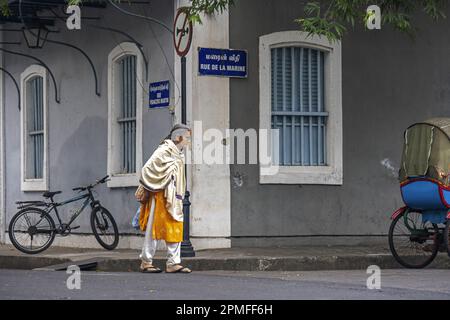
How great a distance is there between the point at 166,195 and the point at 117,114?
5.15 meters

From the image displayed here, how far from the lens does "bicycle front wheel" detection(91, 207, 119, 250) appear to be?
58.8ft

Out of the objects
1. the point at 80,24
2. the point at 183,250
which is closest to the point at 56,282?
the point at 183,250

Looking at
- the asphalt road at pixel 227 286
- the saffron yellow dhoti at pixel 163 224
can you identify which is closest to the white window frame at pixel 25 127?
the asphalt road at pixel 227 286

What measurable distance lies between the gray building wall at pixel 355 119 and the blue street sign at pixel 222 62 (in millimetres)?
128

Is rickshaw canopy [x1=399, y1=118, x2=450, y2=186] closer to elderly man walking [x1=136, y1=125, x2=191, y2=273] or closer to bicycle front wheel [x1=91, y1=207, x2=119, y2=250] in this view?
elderly man walking [x1=136, y1=125, x2=191, y2=273]

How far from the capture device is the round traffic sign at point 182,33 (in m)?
15.9

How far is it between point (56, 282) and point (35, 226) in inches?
230

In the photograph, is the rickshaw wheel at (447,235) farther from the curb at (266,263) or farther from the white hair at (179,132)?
the white hair at (179,132)

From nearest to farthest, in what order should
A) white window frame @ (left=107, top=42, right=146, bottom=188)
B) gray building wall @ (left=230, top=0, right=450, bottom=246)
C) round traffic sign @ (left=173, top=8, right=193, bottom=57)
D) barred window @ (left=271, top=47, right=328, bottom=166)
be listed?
round traffic sign @ (left=173, top=8, right=193, bottom=57)
gray building wall @ (left=230, top=0, right=450, bottom=246)
barred window @ (left=271, top=47, right=328, bottom=166)
white window frame @ (left=107, top=42, right=146, bottom=188)

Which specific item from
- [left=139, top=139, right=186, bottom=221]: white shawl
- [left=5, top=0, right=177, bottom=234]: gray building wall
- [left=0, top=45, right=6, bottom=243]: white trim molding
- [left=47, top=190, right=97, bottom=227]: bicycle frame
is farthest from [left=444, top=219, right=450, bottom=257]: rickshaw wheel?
[left=0, top=45, right=6, bottom=243]: white trim molding

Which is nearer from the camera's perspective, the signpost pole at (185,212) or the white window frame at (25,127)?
the signpost pole at (185,212)

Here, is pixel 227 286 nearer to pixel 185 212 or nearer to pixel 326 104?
pixel 185 212

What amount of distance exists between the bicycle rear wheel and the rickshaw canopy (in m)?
5.93
